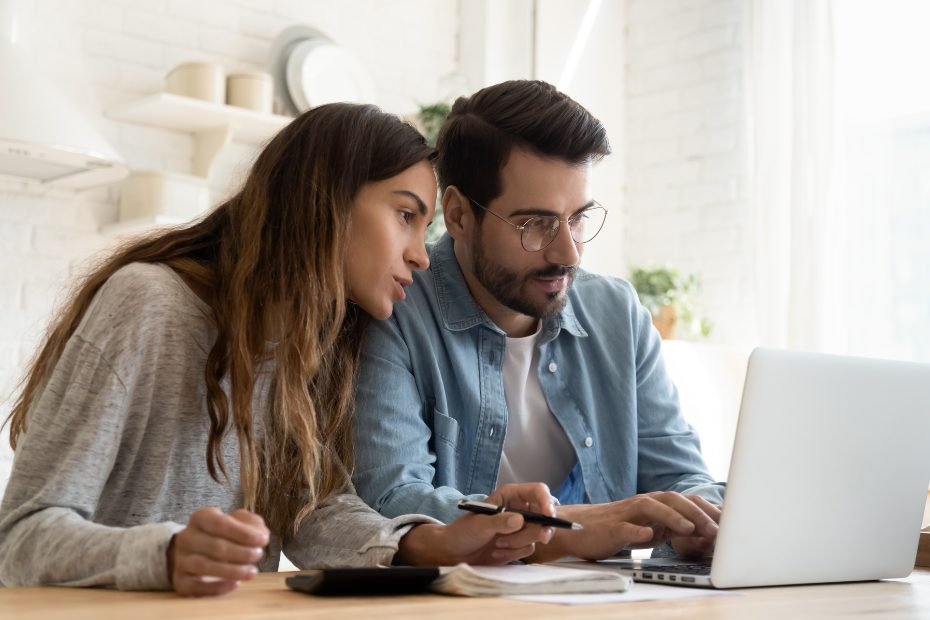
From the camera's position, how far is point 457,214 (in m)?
1.92

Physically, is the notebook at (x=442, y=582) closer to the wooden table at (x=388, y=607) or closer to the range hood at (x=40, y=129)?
the wooden table at (x=388, y=607)

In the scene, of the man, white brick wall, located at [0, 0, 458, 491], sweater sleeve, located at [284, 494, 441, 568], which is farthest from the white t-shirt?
white brick wall, located at [0, 0, 458, 491]

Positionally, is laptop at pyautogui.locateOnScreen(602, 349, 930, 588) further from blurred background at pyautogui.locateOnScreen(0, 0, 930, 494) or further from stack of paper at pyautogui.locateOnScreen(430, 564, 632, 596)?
blurred background at pyautogui.locateOnScreen(0, 0, 930, 494)

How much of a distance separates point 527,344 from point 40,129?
1647mm


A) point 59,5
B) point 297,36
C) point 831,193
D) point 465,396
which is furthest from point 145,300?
point 831,193

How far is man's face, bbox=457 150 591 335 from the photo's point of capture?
5.77 ft

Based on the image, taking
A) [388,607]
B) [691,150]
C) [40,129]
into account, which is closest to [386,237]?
[388,607]

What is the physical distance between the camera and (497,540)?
1190 mm

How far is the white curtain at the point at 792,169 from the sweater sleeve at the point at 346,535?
8.81 ft

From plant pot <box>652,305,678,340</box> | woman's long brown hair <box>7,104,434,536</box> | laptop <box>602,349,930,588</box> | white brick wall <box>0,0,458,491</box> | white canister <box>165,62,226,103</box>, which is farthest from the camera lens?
plant pot <box>652,305,678,340</box>

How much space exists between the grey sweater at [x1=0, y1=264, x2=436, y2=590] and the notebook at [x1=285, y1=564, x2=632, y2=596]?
149 mm

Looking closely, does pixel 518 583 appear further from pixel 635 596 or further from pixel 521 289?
pixel 521 289

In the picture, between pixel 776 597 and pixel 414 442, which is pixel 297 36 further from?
pixel 776 597

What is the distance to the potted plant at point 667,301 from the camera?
377 centimetres
